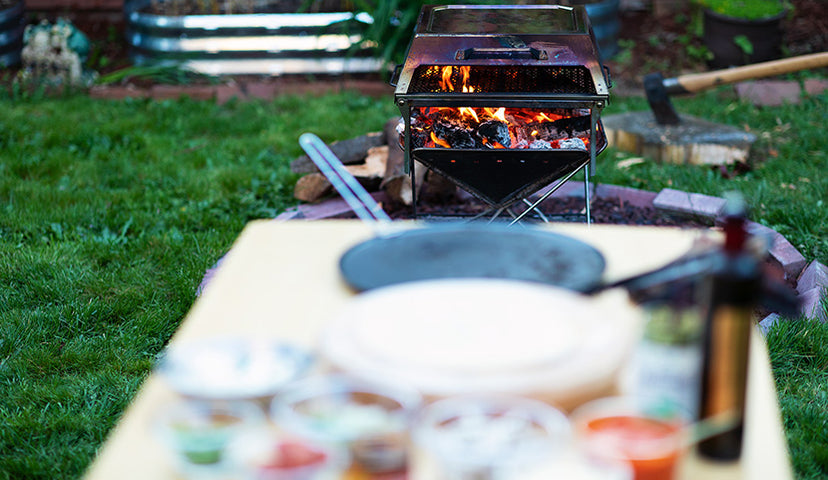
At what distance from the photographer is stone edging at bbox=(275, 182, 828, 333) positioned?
9.29 ft

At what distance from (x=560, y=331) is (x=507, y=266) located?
279mm

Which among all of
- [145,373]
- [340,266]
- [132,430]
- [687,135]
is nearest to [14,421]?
[145,373]

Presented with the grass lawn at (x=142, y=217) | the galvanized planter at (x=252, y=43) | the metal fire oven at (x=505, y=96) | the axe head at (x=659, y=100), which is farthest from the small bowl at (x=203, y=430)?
the galvanized planter at (x=252, y=43)

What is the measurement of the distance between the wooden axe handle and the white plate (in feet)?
10.2

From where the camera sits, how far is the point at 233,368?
1054mm

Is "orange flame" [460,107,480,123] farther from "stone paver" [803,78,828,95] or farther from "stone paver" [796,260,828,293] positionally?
"stone paver" [803,78,828,95]

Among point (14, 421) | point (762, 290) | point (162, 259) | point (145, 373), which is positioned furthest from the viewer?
point (162, 259)

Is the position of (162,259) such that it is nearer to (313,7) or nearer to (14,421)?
(14,421)

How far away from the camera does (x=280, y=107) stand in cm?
546

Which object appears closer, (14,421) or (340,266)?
(340,266)

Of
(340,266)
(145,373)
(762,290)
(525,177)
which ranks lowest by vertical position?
(145,373)

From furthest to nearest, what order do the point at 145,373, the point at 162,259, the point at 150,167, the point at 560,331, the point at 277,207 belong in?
the point at 150,167 → the point at 277,207 → the point at 162,259 → the point at 145,373 → the point at 560,331

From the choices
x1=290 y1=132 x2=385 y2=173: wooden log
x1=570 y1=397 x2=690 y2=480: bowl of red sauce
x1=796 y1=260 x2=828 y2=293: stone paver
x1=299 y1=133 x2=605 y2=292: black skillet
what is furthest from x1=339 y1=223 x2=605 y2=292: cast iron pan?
x1=290 y1=132 x2=385 y2=173: wooden log

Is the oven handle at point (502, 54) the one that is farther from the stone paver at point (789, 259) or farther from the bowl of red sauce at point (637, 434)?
the bowl of red sauce at point (637, 434)
